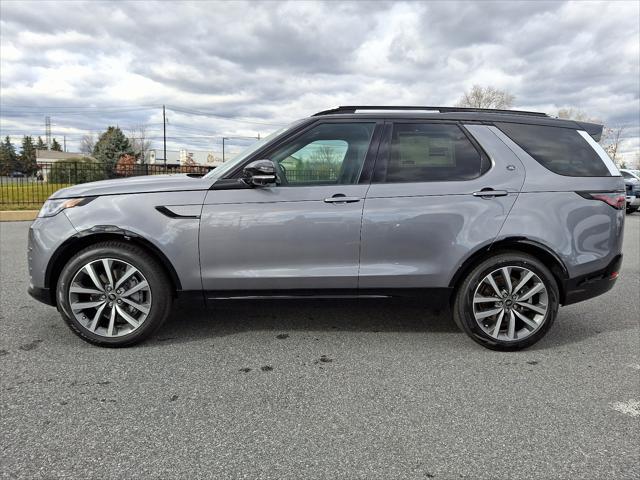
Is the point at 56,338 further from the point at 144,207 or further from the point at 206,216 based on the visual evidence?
the point at 206,216

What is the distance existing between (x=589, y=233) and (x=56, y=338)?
431cm

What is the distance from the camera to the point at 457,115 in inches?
144

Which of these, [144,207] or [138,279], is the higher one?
[144,207]

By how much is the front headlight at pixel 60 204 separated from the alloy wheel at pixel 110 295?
46 cm

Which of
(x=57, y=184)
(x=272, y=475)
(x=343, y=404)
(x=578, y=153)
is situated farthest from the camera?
(x=57, y=184)

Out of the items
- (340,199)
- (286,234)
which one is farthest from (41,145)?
(340,199)

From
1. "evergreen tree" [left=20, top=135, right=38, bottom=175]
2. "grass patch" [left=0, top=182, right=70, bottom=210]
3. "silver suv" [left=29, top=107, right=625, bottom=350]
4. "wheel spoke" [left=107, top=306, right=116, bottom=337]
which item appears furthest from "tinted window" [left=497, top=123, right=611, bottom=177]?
"evergreen tree" [left=20, top=135, right=38, bottom=175]

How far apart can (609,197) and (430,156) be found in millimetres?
1442

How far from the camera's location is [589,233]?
3.52m

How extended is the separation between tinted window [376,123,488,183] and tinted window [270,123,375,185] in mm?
223

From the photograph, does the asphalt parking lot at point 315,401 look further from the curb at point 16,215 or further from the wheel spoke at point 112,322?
the curb at point 16,215

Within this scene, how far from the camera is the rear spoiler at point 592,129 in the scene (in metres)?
3.75

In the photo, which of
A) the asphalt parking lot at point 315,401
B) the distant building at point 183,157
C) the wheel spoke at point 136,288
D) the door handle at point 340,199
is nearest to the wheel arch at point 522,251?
the asphalt parking lot at point 315,401

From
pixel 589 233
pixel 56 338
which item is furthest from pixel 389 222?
pixel 56 338
